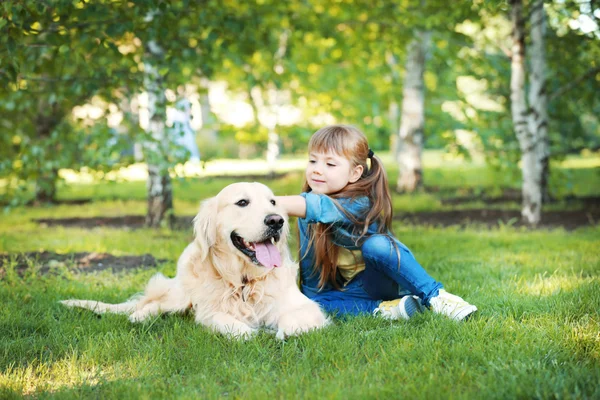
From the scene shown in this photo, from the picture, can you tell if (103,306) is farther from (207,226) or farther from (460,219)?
(460,219)

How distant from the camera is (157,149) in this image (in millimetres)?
6434

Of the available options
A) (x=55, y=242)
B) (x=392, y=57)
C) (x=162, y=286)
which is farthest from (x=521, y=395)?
(x=392, y=57)

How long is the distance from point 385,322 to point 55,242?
13.5 ft

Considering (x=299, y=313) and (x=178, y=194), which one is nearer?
(x=299, y=313)

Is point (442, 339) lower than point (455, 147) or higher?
lower

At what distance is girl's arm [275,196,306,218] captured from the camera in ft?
10.9

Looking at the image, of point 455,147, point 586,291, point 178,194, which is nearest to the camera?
point 586,291

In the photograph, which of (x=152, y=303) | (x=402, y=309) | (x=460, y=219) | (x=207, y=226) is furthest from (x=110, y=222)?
(x=402, y=309)

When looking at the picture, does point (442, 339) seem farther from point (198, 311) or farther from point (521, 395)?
point (198, 311)

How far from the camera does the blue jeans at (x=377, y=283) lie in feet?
11.7

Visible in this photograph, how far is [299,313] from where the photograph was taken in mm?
3350

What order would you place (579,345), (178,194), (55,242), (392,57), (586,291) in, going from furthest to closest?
1. (392,57)
2. (178,194)
3. (55,242)
4. (586,291)
5. (579,345)

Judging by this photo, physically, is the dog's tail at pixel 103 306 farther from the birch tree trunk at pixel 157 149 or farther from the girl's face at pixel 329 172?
the birch tree trunk at pixel 157 149

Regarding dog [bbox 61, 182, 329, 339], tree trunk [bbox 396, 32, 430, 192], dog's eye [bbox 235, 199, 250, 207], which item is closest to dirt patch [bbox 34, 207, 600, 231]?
tree trunk [bbox 396, 32, 430, 192]
